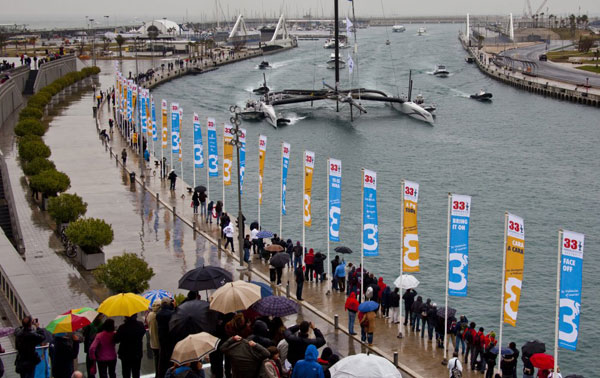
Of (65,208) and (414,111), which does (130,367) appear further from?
(414,111)

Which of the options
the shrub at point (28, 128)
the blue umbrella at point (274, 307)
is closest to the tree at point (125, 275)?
the blue umbrella at point (274, 307)

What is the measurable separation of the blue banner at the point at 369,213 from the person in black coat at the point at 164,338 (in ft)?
37.1

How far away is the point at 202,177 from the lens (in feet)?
186

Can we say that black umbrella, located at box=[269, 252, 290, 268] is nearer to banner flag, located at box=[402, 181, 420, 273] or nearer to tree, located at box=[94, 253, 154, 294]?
tree, located at box=[94, 253, 154, 294]

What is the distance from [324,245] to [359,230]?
144 inches

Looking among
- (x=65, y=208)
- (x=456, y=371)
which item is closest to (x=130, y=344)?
(x=456, y=371)

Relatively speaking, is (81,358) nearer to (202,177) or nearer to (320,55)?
(202,177)

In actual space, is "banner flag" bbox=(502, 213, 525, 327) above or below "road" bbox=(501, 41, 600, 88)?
above

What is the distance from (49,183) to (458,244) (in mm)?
23364

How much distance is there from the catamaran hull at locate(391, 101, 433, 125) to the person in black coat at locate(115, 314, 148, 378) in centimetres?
6966

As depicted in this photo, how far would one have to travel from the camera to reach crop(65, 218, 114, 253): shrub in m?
31.2

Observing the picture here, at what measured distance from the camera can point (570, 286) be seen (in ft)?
64.2

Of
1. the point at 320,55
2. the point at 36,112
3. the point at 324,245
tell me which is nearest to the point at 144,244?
Result: the point at 324,245

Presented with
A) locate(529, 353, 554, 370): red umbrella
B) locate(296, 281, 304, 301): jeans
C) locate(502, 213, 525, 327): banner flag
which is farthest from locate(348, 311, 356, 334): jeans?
locate(529, 353, 554, 370): red umbrella
